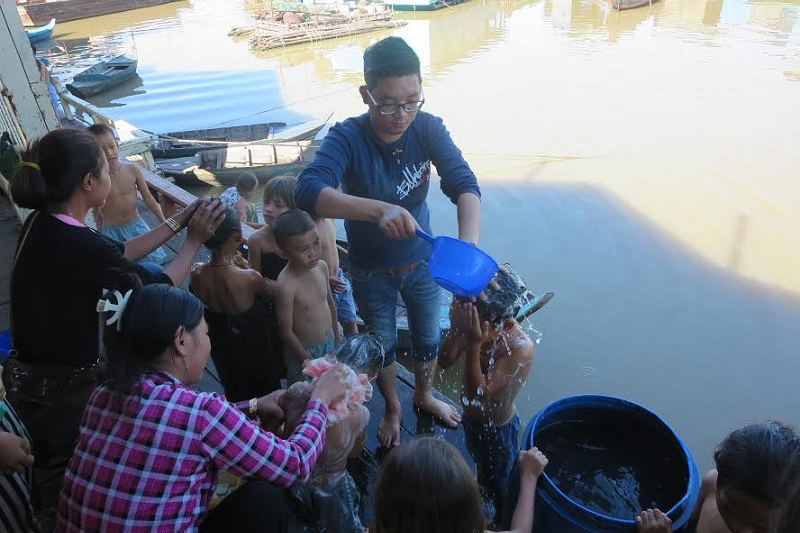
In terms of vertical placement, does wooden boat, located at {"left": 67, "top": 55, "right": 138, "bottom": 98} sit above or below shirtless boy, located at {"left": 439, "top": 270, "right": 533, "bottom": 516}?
below

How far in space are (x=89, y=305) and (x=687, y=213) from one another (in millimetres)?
9728

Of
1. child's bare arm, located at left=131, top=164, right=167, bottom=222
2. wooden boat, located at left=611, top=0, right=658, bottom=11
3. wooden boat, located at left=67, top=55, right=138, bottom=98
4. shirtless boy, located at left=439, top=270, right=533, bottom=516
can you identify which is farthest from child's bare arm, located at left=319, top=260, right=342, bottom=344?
wooden boat, located at left=611, top=0, right=658, bottom=11

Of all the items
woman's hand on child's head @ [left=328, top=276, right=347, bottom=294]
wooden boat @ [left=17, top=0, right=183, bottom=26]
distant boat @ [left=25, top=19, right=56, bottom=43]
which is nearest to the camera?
woman's hand on child's head @ [left=328, top=276, right=347, bottom=294]

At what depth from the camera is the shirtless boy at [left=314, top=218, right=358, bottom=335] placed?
3314 mm

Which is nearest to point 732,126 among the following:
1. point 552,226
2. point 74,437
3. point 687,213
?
point 687,213

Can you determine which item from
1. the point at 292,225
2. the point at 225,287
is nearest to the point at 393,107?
the point at 292,225

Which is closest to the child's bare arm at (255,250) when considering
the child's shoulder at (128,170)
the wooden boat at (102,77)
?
the child's shoulder at (128,170)

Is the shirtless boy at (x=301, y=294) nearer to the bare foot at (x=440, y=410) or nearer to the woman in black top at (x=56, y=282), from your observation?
the bare foot at (x=440, y=410)

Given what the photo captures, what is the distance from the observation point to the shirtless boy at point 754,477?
1364 millimetres

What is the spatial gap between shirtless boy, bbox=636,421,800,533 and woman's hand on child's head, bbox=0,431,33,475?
1802 mm

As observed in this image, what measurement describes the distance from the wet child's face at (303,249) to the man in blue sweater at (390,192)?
0.26 meters

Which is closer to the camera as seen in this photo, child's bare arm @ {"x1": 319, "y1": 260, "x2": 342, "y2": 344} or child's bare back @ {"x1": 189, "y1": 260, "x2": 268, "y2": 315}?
child's bare back @ {"x1": 189, "y1": 260, "x2": 268, "y2": 315}

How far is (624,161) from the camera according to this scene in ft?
37.0

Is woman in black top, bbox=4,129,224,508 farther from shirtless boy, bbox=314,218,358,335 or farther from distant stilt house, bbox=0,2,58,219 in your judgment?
distant stilt house, bbox=0,2,58,219
